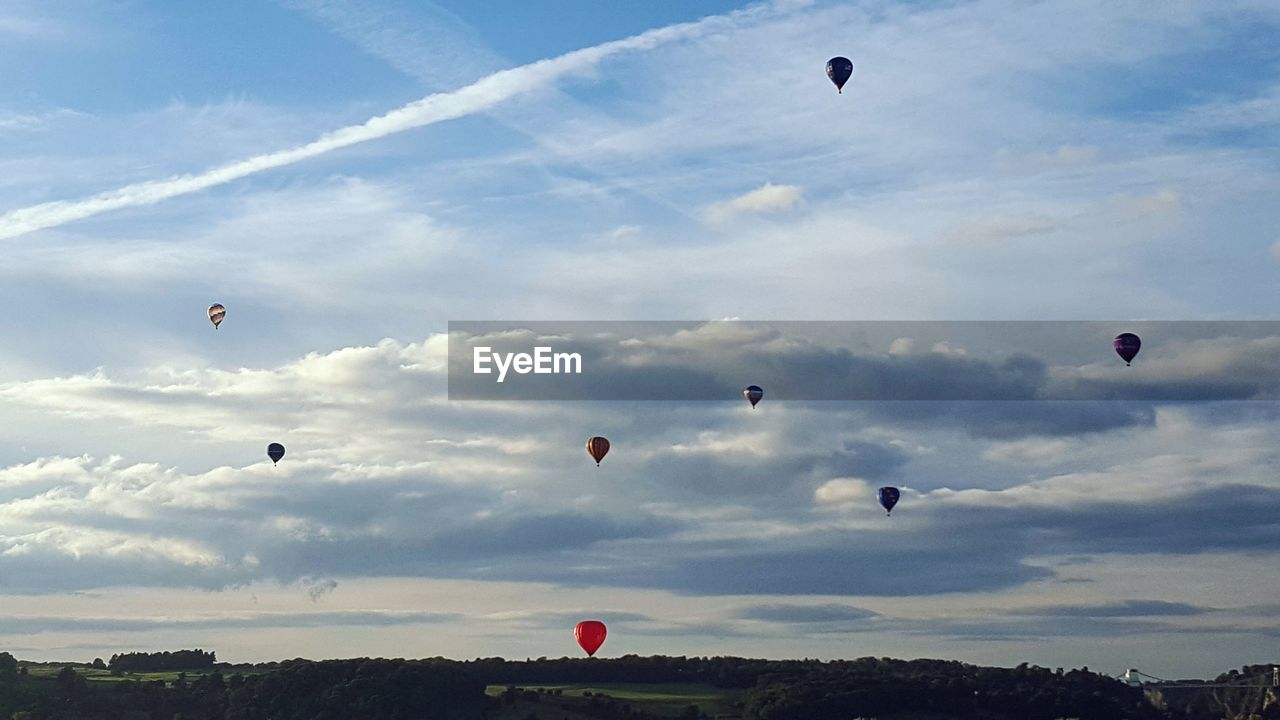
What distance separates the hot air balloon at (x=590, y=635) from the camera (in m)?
155

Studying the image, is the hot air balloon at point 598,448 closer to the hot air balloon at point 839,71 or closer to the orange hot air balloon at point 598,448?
the orange hot air balloon at point 598,448

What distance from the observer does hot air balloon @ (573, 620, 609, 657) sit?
155125mm

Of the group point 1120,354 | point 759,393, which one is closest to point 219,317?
point 759,393

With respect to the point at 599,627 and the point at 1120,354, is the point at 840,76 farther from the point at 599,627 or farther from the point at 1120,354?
the point at 599,627

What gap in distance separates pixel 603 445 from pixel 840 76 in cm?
3965

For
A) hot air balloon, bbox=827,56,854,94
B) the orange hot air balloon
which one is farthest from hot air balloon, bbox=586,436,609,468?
hot air balloon, bbox=827,56,854,94

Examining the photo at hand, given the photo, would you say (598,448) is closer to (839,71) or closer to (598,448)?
(598,448)

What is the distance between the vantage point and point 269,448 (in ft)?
547

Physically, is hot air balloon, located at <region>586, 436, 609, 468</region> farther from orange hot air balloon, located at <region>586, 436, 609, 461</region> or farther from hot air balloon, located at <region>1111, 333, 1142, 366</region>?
hot air balloon, located at <region>1111, 333, 1142, 366</region>

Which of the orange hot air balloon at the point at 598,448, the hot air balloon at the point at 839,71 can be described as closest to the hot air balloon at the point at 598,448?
the orange hot air balloon at the point at 598,448

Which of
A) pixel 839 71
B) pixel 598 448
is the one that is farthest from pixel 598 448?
pixel 839 71

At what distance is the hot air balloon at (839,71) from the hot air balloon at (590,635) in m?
56.2

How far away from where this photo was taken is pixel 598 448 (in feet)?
490

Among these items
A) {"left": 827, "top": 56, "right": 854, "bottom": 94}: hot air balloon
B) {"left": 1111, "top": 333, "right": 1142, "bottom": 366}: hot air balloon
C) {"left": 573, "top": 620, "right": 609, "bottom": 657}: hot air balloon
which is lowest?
{"left": 573, "top": 620, "right": 609, "bottom": 657}: hot air balloon
